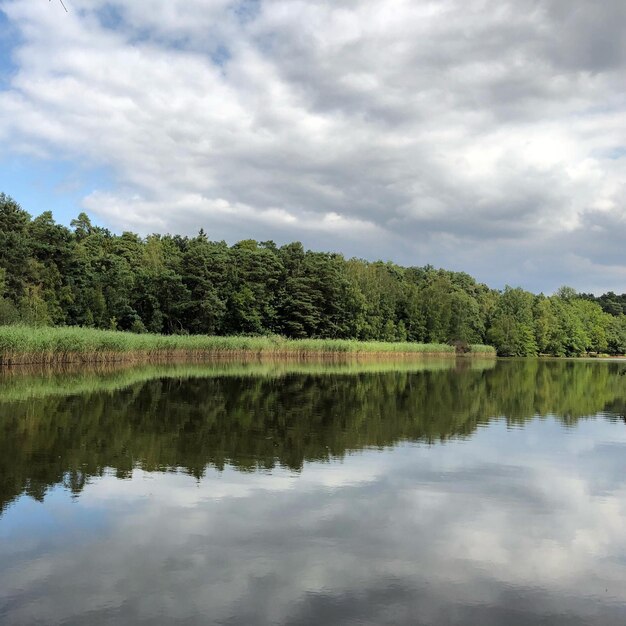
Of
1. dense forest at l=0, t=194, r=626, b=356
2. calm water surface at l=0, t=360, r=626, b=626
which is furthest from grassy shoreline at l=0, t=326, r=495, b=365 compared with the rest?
calm water surface at l=0, t=360, r=626, b=626

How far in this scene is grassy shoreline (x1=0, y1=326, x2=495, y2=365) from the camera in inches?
1025

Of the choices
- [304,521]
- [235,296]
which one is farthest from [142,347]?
[304,521]

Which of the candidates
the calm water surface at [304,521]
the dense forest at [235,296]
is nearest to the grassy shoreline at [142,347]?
the dense forest at [235,296]

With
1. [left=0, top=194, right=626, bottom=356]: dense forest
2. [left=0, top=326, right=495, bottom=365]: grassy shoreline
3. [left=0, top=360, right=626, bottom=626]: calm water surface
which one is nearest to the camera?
[left=0, top=360, right=626, bottom=626]: calm water surface

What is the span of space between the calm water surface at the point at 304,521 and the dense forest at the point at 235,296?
2557cm

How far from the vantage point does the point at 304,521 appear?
5.98m

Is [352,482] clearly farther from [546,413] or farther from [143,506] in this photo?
[546,413]

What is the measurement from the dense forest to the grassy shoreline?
5.05m

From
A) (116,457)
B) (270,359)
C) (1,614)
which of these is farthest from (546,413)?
(270,359)

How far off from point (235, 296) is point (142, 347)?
18.7 m

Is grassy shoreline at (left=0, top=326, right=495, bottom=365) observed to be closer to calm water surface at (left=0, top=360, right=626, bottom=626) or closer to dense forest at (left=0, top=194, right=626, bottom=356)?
dense forest at (left=0, top=194, right=626, bottom=356)

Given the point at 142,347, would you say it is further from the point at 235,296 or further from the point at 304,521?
the point at 304,521

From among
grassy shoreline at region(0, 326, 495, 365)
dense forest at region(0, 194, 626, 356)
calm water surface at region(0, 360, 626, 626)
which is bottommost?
calm water surface at region(0, 360, 626, 626)

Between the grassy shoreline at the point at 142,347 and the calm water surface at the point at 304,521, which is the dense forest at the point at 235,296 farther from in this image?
the calm water surface at the point at 304,521
